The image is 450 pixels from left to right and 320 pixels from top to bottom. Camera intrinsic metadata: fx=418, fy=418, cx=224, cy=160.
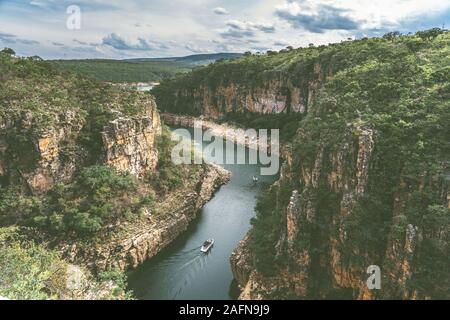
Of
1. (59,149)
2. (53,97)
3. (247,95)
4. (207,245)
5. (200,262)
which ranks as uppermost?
(247,95)

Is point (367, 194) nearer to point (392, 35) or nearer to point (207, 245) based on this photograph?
point (207, 245)

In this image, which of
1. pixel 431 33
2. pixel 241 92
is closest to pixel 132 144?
pixel 431 33

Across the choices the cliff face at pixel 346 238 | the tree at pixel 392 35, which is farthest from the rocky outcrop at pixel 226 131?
the cliff face at pixel 346 238

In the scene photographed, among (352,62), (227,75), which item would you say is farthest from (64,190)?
(227,75)

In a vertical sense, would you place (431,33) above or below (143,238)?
above

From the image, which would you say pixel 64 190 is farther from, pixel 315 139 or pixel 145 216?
pixel 315 139

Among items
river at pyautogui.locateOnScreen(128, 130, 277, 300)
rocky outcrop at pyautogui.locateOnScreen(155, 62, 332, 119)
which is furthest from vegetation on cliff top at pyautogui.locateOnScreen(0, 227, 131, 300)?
rocky outcrop at pyautogui.locateOnScreen(155, 62, 332, 119)
